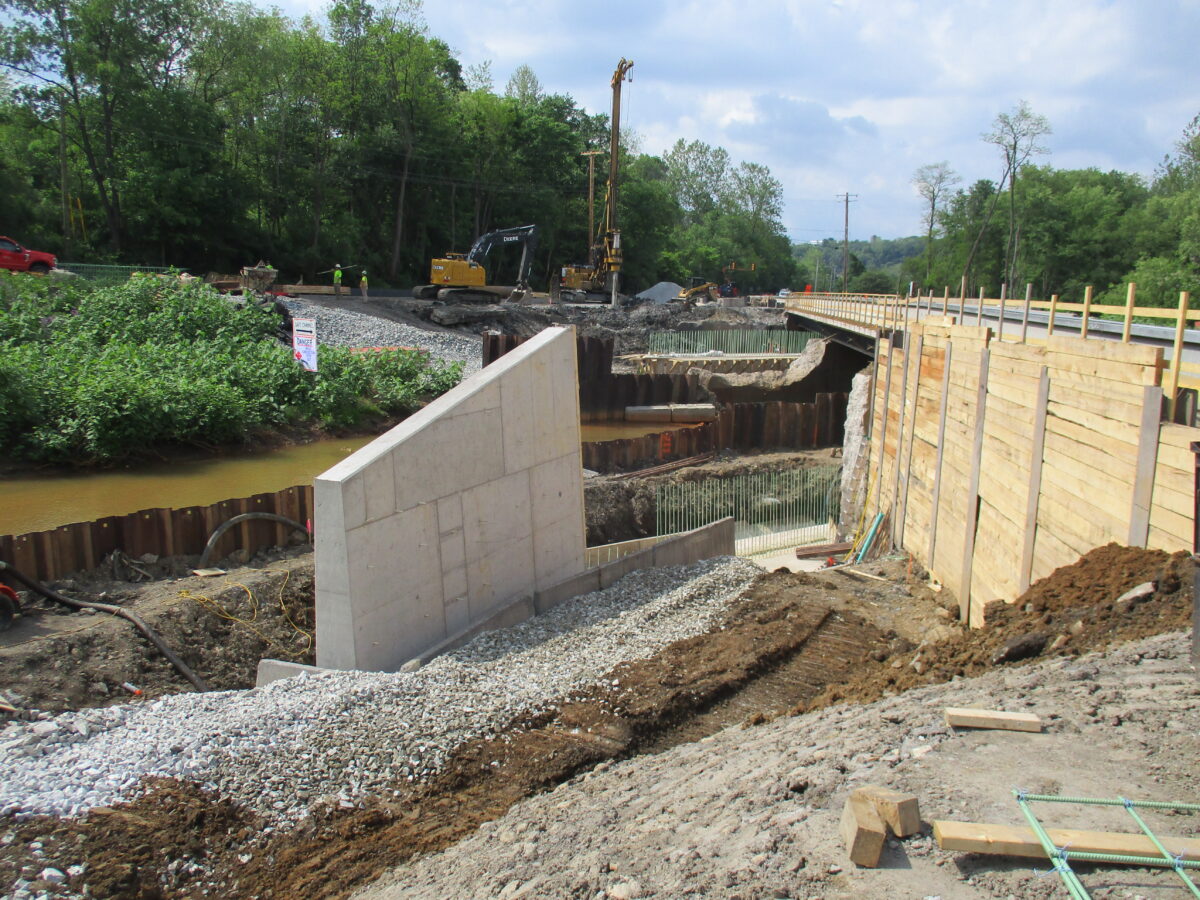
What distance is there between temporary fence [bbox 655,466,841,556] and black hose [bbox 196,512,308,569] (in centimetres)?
753

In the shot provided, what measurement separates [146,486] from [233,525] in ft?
21.0

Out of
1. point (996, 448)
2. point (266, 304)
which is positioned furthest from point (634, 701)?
point (266, 304)

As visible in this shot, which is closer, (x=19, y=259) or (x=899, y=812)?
(x=899, y=812)

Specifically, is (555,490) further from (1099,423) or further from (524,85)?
(524,85)

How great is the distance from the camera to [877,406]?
54.6 ft

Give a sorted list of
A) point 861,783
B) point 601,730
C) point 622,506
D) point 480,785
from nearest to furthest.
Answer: point 861,783 < point 480,785 < point 601,730 < point 622,506

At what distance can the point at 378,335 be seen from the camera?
1243 inches

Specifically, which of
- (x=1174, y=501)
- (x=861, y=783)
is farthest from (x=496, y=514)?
(x=1174, y=501)

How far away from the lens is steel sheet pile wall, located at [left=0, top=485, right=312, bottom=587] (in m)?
10.3

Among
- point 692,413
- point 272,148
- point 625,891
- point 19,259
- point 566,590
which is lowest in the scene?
point 692,413

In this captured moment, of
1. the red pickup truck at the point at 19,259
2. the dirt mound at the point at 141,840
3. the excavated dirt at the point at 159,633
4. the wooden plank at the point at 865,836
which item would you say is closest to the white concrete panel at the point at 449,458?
the excavated dirt at the point at 159,633

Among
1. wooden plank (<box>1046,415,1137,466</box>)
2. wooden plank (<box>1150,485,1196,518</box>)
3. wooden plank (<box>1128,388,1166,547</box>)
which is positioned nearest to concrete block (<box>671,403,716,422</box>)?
wooden plank (<box>1046,415,1137,466</box>)

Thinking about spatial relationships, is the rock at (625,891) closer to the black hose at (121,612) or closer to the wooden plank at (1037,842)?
the wooden plank at (1037,842)

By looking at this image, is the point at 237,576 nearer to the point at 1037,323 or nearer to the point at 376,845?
the point at 376,845
